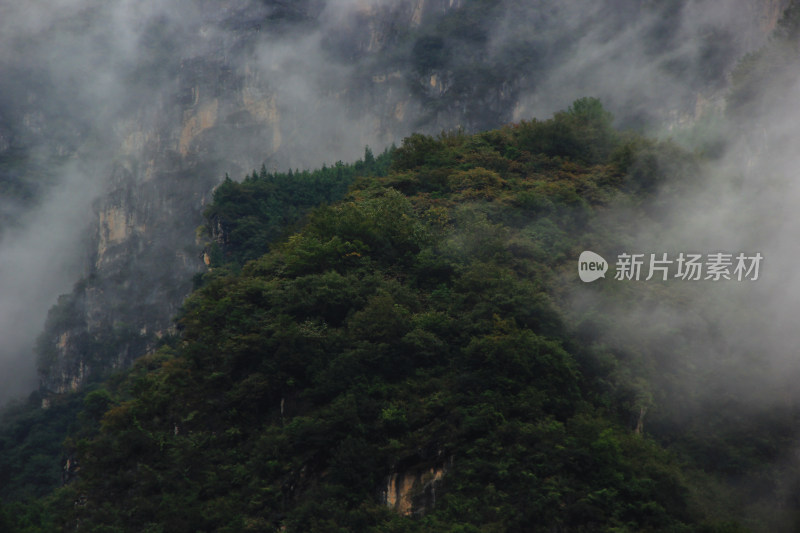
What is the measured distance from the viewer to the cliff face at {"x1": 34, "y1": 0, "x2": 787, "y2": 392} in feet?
333

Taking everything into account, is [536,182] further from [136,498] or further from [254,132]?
[254,132]

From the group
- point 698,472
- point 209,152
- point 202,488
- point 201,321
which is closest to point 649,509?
point 698,472

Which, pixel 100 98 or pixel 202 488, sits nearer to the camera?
pixel 202 488

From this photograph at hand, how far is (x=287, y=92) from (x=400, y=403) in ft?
310

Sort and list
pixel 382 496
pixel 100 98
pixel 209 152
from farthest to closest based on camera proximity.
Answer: pixel 100 98, pixel 209 152, pixel 382 496

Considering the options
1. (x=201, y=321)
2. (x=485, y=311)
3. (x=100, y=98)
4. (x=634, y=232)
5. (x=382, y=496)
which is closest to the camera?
(x=382, y=496)

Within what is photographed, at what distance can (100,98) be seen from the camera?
120 m

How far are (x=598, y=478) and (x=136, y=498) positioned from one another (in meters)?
10.7
